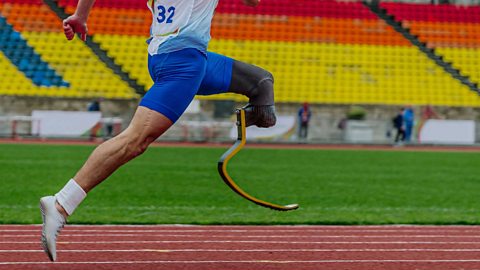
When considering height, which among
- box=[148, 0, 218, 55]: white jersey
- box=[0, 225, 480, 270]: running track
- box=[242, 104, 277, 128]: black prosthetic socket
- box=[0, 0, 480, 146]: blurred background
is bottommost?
box=[0, 0, 480, 146]: blurred background

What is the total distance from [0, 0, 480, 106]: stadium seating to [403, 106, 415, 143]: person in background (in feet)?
6.65

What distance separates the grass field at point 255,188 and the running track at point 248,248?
0.89 m

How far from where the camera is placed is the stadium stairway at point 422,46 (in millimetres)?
31812

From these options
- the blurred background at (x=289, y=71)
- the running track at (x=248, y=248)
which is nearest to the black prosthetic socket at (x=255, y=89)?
the running track at (x=248, y=248)

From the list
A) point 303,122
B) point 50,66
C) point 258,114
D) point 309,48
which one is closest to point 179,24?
point 258,114

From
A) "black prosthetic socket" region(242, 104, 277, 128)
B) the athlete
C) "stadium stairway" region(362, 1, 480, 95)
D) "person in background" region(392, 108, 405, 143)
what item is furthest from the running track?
"stadium stairway" region(362, 1, 480, 95)

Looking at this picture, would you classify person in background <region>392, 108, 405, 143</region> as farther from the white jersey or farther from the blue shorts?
the white jersey

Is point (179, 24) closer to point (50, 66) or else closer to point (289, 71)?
point (50, 66)

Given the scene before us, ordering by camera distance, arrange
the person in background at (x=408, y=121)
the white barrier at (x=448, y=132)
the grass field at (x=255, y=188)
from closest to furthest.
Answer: the grass field at (x=255, y=188), the person in background at (x=408, y=121), the white barrier at (x=448, y=132)

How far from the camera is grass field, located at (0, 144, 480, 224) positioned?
919cm

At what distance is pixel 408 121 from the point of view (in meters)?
28.1

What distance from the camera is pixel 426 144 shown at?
92.9 ft

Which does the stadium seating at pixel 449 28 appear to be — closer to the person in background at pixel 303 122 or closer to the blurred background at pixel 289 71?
the blurred background at pixel 289 71

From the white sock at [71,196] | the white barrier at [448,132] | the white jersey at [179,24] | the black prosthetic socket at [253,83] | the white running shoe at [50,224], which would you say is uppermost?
the white jersey at [179,24]
